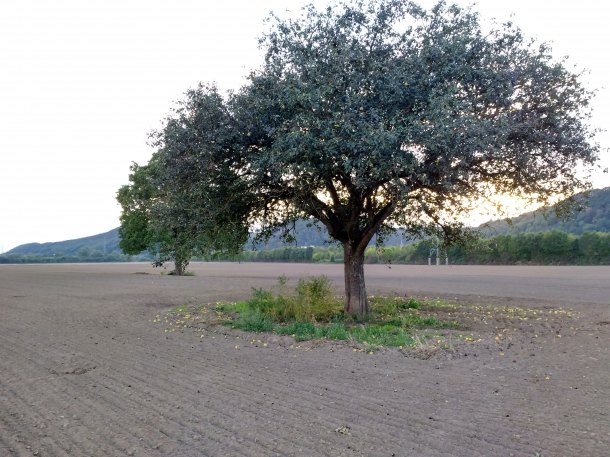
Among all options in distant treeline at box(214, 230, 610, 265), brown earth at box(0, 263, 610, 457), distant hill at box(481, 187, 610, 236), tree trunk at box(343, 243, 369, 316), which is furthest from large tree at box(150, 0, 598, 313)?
distant hill at box(481, 187, 610, 236)

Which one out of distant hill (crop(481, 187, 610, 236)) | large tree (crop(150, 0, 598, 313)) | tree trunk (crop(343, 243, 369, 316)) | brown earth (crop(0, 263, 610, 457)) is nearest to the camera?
brown earth (crop(0, 263, 610, 457))

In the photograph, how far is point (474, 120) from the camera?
11.4 meters

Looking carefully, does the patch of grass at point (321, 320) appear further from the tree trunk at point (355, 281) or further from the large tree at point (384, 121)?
the large tree at point (384, 121)

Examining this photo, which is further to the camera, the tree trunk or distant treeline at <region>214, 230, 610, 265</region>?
distant treeline at <region>214, 230, 610, 265</region>

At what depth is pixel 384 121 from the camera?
12.0 meters

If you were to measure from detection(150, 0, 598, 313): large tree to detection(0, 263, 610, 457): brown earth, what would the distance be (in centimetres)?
432

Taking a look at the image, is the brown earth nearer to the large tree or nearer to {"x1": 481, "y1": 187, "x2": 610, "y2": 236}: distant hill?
the large tree

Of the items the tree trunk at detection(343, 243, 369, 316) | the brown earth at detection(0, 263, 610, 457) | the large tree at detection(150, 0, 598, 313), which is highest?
the large tree at detection(150, 0, 598, 313)

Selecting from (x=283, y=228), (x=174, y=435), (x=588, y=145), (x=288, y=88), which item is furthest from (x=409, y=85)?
(x=174, y=435)

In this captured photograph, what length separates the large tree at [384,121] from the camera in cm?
1191

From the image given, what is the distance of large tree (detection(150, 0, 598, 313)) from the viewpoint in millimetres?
11906

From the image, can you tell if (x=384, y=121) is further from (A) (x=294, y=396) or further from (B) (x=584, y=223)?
(B) (x=584, y=223)

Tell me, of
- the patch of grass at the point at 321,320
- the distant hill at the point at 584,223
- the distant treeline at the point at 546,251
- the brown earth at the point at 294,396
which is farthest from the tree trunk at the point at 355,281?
the distant hill at the point at 584,223

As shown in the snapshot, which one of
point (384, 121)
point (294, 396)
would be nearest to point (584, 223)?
point (384, 121)
